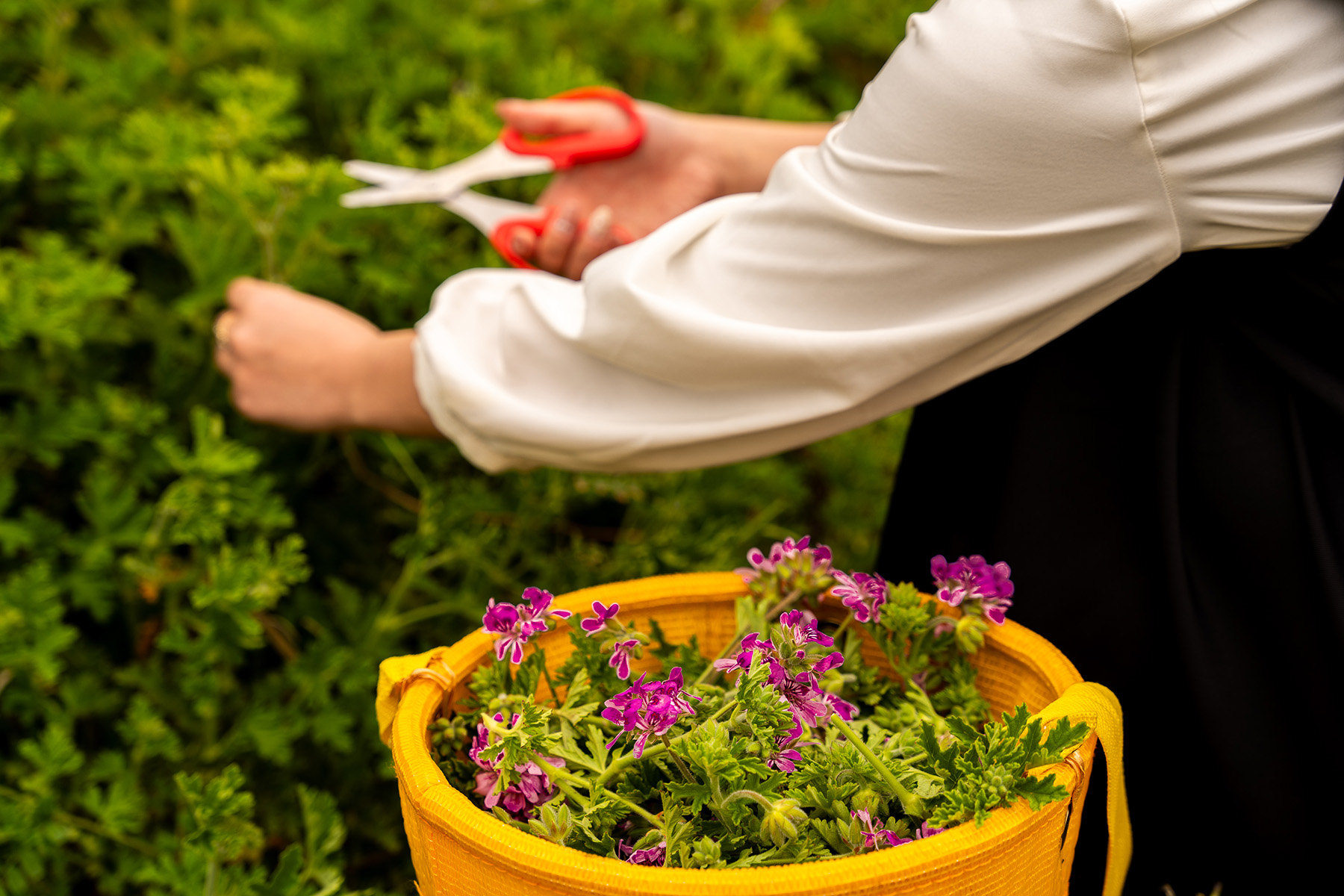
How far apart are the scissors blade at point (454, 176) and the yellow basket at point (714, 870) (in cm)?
72

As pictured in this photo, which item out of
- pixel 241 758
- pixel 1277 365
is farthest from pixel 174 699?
pixel 1277 365

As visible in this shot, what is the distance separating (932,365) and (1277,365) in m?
0.27

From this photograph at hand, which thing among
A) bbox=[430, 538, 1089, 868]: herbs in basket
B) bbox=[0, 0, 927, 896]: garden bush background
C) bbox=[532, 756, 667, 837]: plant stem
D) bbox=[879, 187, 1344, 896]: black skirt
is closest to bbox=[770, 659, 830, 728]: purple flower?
bbox=[430, 538, 1089, 868]: herbs in basket

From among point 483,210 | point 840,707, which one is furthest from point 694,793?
point 483,210

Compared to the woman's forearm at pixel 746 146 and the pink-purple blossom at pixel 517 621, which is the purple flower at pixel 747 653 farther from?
the woman's forearm at pixel 746 146

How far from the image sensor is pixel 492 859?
620 mm

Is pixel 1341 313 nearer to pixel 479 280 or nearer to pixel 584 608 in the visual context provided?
pixel 584 608

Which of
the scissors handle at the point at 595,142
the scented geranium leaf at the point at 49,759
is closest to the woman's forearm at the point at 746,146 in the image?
the scissors handle at the point at 595,142

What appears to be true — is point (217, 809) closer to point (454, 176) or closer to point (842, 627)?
point (842, 627)

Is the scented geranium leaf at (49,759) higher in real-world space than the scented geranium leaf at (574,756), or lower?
lower

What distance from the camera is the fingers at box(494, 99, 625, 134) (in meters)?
1.34

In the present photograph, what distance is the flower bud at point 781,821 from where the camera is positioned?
63cm

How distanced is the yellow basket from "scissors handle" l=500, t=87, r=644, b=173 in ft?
2.14

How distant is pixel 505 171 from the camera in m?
1.44
